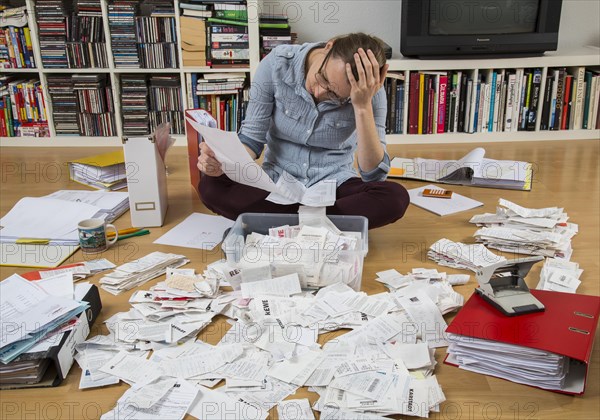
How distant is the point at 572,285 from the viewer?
175 cm

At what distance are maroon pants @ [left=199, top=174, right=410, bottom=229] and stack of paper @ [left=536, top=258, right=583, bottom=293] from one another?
0.48 metres

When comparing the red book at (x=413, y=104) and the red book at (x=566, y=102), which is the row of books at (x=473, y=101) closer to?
the red book at (x=413, y=104)

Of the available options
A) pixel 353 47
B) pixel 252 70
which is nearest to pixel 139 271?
pixel 353 47

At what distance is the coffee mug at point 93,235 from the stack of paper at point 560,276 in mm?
1337

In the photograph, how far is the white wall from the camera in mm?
3512

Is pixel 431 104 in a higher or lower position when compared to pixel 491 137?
higher

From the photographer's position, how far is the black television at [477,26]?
325cm

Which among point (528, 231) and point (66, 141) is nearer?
point (528, 231)

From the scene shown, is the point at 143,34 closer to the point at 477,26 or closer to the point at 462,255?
the point at 477,26

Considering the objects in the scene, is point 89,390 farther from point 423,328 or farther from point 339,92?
point 339,92

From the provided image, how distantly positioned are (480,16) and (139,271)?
92.0 inches

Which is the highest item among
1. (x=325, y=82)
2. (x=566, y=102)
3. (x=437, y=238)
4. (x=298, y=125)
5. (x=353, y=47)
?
(x=353, y=47)

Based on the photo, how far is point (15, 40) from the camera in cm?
326

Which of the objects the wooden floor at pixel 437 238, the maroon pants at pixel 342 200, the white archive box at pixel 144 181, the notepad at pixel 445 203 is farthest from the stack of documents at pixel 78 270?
the notepad at pixel 445 203
